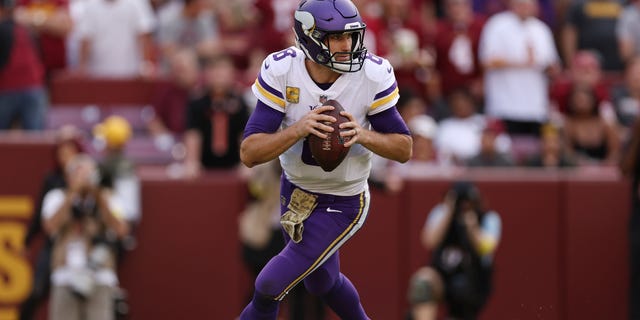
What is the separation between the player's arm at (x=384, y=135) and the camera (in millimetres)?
6504

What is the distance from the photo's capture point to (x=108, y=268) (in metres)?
11.1

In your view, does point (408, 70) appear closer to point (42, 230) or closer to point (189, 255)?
point (189, 255)

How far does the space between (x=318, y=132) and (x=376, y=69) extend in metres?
0.59

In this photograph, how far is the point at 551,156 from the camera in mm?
12695

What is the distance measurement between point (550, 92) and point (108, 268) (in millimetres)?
5590

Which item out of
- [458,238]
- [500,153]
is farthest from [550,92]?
[458,238]

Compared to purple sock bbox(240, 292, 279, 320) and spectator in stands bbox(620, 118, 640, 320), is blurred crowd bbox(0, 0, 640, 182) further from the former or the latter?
purple sock bbox(240, 292, 279, 320)

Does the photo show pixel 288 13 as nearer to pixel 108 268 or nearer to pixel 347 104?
pixel 108 268

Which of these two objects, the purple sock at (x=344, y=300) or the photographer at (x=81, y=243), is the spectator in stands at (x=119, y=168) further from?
the purple sock at (x=344, y=300)

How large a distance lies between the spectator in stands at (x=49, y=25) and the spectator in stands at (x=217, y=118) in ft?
7.12

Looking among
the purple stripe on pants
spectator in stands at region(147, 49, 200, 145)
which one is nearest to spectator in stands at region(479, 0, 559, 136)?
spectator in stands at region(147, 49, 200, 145)

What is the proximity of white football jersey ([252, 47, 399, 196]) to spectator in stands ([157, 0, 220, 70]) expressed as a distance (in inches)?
282

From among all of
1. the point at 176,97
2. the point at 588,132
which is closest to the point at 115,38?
the point at 176,97

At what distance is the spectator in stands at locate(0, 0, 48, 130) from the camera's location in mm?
12406
